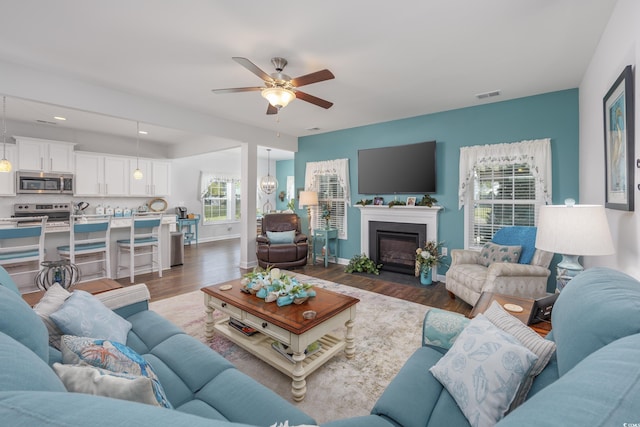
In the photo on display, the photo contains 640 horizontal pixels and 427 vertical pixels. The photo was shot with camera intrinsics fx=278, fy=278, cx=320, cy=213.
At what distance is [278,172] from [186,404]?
905 cm

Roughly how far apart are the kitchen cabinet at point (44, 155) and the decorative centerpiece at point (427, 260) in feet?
23.1

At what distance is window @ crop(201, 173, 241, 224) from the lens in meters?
8.35

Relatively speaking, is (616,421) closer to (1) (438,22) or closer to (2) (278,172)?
(1) (438,22)

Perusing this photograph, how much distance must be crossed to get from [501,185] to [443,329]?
3269 millimetres

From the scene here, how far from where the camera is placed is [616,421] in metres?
0.43

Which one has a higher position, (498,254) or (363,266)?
(498,254)

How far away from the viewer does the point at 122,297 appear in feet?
6.34

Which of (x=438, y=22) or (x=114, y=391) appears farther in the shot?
(x=438, y=22)

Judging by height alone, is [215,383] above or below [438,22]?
below

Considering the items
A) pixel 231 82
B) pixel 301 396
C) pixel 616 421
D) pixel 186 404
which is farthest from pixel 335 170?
pixel 616 421

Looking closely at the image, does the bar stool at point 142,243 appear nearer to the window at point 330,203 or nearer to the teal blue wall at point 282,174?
the window at point 330,203

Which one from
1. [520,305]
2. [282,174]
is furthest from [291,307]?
[282,174]

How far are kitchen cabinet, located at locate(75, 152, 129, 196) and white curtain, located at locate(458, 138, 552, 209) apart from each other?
7.14m

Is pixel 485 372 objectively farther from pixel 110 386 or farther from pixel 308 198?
pixel 308 198
